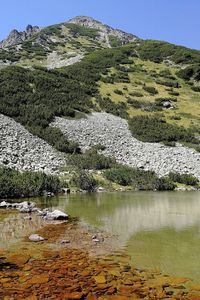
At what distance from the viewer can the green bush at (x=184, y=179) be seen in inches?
1528

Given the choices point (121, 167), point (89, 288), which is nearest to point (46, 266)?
point (89, 288)

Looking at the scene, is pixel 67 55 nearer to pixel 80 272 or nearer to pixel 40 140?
pixel 40 140

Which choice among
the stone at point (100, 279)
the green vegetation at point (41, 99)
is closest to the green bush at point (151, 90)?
the green vegetation at point (41, 99)

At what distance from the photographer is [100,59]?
91438 millimetres

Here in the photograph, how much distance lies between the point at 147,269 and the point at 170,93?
217 feet

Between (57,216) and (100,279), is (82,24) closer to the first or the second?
(57,216)

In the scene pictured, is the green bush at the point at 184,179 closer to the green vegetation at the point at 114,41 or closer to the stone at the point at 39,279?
the stone at the point at 39,279

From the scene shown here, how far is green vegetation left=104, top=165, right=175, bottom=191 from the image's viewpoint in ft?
119

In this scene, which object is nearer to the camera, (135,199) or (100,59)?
(135,199)

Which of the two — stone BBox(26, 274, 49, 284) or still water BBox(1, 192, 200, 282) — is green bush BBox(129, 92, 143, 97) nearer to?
still water BBox(1, 192, 200, 282)

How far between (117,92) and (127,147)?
26120 mm

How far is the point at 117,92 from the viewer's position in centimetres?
7075

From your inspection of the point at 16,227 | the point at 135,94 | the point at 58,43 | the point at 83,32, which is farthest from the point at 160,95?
the point at 83,32

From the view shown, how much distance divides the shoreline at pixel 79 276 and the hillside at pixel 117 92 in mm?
28751
